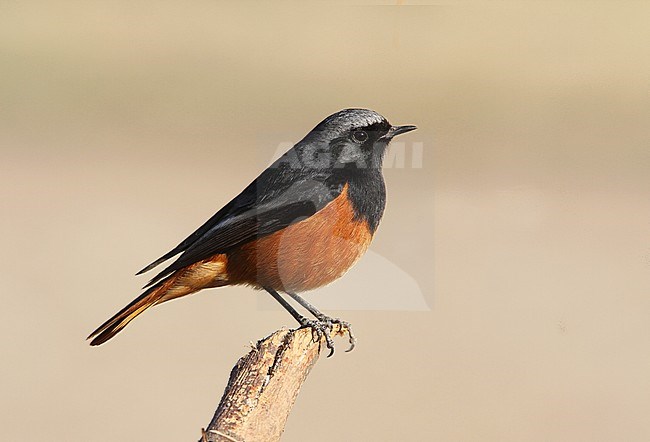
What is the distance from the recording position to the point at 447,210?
288cm

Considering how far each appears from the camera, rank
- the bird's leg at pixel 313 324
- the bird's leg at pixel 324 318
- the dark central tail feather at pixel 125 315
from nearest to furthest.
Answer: the dark central tail feather at pixel 125 315
the bird's leg at pixel 313 324
the bird's leg at pixel 324 318

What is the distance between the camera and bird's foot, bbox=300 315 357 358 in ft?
8.06

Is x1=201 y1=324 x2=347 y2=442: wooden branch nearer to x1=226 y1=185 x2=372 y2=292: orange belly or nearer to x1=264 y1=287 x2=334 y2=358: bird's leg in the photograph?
x1=264 y1=287 x2=334 y2=358: bird's leg

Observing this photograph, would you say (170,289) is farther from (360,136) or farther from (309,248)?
(360,136)

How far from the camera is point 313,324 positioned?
2500mm

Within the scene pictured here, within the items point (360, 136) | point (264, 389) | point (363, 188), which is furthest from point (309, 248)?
point (264, 389)

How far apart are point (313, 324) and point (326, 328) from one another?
0.16ft

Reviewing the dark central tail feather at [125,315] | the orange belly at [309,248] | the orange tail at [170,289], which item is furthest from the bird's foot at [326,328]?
the dark central tail feather at [125,315]

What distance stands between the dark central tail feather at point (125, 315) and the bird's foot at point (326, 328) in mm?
399

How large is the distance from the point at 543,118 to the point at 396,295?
44.0 inches

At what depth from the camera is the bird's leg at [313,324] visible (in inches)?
96.4

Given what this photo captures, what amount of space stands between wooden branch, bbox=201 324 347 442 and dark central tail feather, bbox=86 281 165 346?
0.32m

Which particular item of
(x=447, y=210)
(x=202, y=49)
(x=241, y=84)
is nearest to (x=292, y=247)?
(x=447, y=210)

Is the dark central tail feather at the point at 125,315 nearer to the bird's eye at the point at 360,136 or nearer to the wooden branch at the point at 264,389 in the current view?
the wooden branch at the point at 264,389
